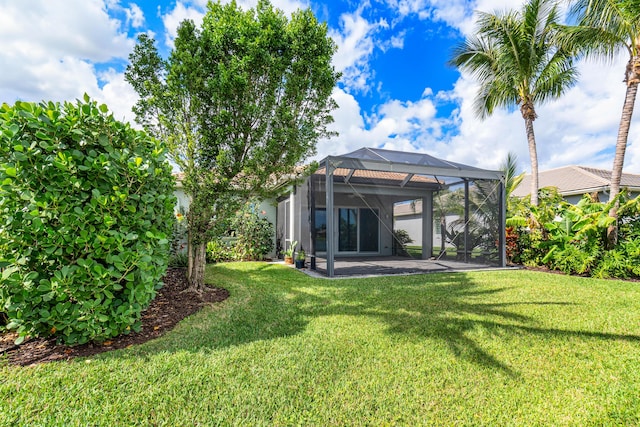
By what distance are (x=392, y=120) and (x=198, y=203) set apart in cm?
1218

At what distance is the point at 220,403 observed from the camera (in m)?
2.40

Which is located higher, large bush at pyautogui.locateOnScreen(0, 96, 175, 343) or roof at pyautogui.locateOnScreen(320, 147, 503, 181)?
roof at pyautogui.locateOnScreen(320, 147, 503, 181)

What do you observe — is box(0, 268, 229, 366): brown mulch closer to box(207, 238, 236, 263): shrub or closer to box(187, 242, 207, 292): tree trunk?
box(187, 242, 207, 292): tree trunk

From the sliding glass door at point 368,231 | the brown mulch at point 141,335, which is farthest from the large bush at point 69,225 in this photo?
the sliding glass door at point 368,231

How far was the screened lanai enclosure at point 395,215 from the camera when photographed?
8891 millimetres

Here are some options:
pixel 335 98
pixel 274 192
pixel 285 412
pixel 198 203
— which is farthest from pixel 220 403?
pixel 335 98

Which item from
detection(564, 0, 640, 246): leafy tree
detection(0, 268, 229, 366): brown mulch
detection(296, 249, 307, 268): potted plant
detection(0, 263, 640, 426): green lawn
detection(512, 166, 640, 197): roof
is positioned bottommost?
detection(0, 263, 640, 426): green lawn

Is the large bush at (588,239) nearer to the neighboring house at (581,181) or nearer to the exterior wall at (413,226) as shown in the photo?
the exterior wall at (413,226)

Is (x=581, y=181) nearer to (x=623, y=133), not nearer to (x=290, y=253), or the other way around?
(x=623, y=133)

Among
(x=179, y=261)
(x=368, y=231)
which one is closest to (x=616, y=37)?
(x=368, y=231)

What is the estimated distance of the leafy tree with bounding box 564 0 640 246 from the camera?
7.70m

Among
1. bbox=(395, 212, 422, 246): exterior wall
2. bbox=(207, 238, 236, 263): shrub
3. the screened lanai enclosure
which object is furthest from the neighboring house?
bbox=(207, 238, 236, 263): shrub

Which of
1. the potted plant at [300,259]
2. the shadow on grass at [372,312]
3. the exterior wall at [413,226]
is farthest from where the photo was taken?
the exterior wall at [413,226]

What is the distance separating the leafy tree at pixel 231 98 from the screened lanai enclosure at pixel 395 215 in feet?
8.02
